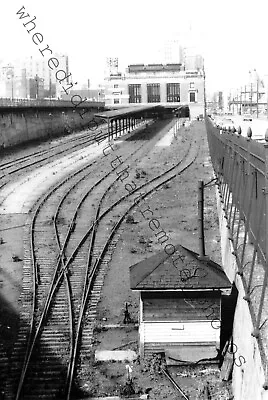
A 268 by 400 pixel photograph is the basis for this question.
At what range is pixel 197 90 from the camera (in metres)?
102

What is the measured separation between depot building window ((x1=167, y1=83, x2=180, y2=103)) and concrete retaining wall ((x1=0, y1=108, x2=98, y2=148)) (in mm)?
28828

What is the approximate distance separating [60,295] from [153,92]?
9236 centimetres

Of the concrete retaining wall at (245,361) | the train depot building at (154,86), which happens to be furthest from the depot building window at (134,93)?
the concrete retaining wall at (245,361)

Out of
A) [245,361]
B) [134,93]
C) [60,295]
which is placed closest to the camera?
[245,361]

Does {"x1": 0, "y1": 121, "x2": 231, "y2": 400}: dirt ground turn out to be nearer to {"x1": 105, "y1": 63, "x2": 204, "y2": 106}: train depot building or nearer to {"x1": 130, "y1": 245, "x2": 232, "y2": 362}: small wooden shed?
{"x1": 130, "y1": 245, "x2": 232, "y2": 362}: small wooden shed

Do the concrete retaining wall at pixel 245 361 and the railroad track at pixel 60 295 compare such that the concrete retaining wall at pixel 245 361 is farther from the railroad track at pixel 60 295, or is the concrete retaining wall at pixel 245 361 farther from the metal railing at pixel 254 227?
the railroad track at pixel 60 295

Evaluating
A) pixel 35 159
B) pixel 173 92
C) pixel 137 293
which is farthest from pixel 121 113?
pixel 173 92

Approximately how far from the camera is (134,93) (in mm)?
104562

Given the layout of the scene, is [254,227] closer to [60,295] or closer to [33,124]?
[60,295]

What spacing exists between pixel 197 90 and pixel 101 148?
191ft

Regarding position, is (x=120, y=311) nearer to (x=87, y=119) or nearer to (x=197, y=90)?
(x=87, y=119)

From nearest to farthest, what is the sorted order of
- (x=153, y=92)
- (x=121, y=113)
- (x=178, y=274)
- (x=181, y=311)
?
(x=181, y=311)
(x=178, y=274)
(x=121, y=113)
(x=153, y=92)

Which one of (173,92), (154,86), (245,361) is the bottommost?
(245,361)

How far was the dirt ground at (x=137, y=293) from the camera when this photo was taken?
1083 cm
